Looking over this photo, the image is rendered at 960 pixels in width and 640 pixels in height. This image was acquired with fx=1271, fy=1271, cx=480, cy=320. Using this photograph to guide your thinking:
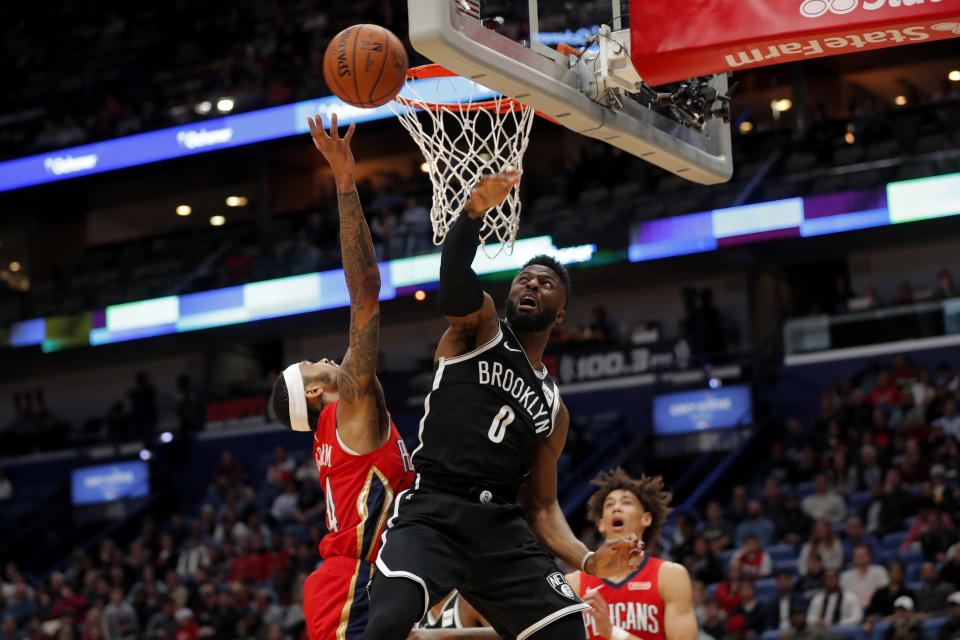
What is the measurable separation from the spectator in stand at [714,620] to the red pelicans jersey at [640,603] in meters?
4.66

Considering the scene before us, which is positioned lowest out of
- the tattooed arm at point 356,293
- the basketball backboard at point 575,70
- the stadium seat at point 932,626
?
the stadium seat at point 932,626

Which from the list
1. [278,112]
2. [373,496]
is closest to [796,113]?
[278,112]

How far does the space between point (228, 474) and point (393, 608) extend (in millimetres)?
15854

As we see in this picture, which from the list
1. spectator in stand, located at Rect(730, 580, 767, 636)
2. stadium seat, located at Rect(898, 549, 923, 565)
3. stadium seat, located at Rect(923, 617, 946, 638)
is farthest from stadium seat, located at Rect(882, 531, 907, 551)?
stadium seat, located at Rect(923, 617, 946, 638)

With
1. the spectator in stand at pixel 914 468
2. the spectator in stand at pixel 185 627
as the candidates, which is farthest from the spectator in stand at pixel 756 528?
the spectator in stand at pixel 185 627

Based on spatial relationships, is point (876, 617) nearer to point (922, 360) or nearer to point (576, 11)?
point (576, 11)

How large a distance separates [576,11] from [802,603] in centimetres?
648

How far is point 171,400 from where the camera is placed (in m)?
24.2

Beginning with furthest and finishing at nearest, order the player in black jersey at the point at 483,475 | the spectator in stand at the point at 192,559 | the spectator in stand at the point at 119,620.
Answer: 1. the spectator in stand at the point at 192,559
2. the spectator in stand at the point at 119,620
3. the player in black jersey at the point at 483,475

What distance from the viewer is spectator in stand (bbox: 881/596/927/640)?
30.8 ft

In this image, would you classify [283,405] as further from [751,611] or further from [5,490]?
[5,490]

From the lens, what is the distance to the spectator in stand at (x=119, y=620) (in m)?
14.5

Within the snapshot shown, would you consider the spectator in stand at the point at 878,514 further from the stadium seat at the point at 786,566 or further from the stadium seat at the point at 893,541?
the stadium seat at the point at 786,566

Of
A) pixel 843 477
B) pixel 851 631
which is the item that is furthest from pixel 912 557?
pixel 843 477
